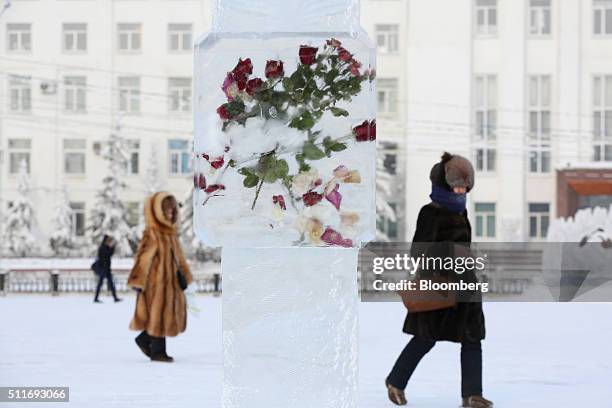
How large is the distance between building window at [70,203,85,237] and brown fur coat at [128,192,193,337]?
61.0ft

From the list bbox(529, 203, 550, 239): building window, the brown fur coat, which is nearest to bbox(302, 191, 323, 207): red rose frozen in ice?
the brown fur coat

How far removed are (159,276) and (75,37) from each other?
19530 millimetres

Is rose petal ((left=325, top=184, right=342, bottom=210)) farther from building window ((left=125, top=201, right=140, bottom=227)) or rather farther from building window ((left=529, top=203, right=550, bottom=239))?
building window ((left=125, top=201, right=140, bottom=227))

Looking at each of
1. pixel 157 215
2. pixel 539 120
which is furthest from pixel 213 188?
pixel 539 120

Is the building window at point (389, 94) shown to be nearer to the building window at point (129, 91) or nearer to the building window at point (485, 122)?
the building window at point (485, 122)

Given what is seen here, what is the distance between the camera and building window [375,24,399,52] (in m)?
25.2

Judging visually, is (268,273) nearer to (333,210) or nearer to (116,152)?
(333,210)

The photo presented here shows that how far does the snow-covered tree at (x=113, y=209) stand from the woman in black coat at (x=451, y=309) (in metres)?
19.4

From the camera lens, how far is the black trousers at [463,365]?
6.11 metres

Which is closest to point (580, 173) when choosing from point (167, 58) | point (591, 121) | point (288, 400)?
point (591, 121)

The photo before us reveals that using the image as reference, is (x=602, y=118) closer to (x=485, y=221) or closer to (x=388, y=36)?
(x=485, y=221)

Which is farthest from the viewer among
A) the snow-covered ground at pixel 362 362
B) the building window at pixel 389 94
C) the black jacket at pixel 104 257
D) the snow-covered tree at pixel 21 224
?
the building window at pixel 389 94

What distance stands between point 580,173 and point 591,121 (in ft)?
5.22

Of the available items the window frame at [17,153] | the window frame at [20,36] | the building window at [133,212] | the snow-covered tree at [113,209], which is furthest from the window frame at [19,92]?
the building window at [133,212]
